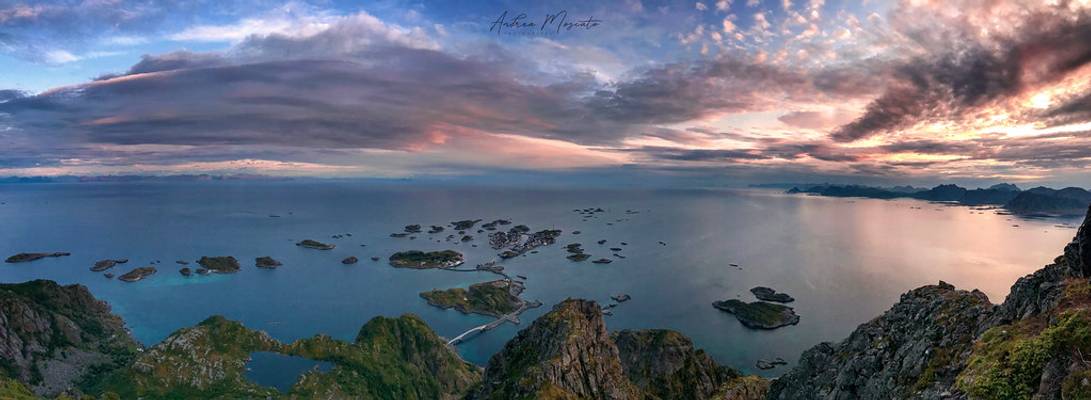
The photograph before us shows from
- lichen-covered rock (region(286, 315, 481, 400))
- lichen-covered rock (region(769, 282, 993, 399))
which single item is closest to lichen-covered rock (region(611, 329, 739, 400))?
lichen-covered rock (region(286, 315, 481, 400))

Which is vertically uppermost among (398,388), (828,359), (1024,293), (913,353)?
(1024,293)

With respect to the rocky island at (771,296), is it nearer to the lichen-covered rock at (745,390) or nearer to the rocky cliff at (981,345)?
the lichen-covered rock at (745,390)

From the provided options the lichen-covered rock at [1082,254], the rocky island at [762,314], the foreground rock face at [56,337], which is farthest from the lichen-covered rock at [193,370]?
the rocky island at [762,314]

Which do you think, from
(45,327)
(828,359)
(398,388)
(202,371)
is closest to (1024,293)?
(828,359)

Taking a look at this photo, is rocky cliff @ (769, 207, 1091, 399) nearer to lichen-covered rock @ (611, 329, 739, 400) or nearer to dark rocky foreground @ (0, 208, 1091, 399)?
dark rocky foreground @ (0, 208, 1091, 399)

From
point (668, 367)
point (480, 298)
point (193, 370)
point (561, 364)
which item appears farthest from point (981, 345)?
point (480, 298)

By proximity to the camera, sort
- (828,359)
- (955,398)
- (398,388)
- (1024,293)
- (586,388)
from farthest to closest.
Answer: (398,388) < (586,388) < (828,359) < (1024,293) < (955,398)

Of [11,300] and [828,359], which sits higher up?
[828,359]

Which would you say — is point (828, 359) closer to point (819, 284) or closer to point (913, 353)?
point (913, 353)
